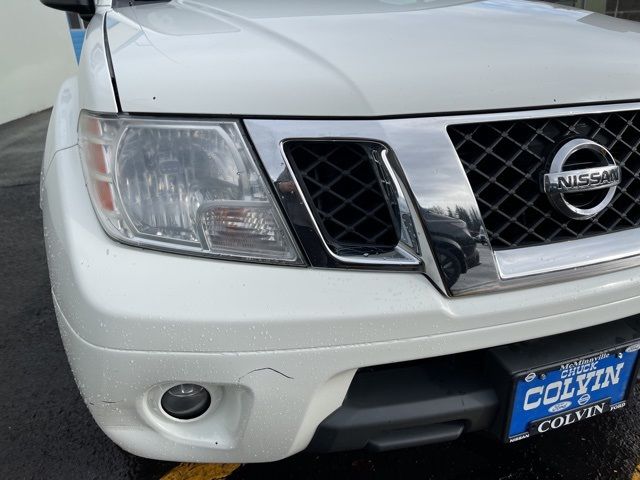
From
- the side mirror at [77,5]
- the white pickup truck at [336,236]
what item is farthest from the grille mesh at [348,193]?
the side mirror at [77,5]

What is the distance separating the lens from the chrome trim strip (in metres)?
1.21

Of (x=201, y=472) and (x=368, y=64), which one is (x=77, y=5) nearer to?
(x=368, y=64)

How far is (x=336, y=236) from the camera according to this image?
1.18 m

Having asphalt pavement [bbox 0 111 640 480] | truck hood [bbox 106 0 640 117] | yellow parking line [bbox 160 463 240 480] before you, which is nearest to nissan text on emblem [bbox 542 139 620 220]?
truck hood [bbox 106 0 640 117]

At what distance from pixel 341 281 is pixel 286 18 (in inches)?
31.1

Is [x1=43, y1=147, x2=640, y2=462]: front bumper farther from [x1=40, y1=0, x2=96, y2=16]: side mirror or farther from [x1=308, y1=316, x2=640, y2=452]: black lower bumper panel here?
[x1=40, y1=0, x2=96, y2=16]: side mirror

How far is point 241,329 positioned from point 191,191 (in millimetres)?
310

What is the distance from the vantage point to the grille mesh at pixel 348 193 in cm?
115

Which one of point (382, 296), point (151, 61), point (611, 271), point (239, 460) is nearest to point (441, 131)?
point (382, 296)

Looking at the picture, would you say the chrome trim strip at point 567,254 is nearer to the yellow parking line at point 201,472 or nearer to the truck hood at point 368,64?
the truck hood at point 368,64

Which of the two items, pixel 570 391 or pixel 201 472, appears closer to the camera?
pixel 570 391

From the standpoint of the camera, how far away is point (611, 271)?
1.28 m

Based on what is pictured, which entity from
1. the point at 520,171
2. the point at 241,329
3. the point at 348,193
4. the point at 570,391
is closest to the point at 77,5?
the point at 348,193

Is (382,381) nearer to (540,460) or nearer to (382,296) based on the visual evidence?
A: (382,296)
